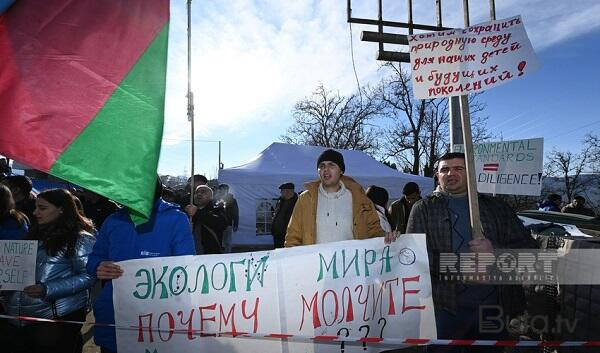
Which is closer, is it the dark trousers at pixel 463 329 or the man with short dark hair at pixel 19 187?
the dark trousers at pixel 463 329

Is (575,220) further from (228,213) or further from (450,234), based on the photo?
(228,213)

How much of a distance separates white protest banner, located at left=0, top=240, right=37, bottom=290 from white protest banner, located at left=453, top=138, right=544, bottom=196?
587cm

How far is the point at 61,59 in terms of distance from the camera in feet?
7.20

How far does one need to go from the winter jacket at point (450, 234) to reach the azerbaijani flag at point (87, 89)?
1906mm

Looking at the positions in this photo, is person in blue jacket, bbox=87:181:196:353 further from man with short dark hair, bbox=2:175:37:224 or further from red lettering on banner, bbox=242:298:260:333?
man with short dark hair, bbox=2:175:37:224

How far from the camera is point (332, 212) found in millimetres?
3373

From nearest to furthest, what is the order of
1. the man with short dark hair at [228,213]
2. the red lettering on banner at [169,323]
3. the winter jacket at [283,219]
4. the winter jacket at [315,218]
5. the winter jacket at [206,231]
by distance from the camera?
the red lettering on banner at [169,323] → the winter jacket at [315,218] → the winter jacket at [206,231] → the winter jacket at [283,219] → the man with short dark hair at [228,213]

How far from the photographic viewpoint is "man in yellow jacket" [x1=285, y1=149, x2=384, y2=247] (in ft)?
10.9

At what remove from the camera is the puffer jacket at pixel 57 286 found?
288 cm

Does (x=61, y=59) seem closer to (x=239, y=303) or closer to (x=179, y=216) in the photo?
(x=179, y=216)

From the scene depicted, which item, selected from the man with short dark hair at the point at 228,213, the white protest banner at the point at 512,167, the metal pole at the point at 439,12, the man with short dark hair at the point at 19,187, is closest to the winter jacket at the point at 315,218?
the man with short dark hair at the point at 19,187

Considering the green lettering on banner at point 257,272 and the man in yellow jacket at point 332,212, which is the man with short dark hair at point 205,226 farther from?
the green lettering on banner at point 257,272

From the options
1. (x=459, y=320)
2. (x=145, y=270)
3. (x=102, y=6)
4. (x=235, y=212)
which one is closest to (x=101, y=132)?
(x=102, y=6)

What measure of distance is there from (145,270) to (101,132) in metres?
0.95
